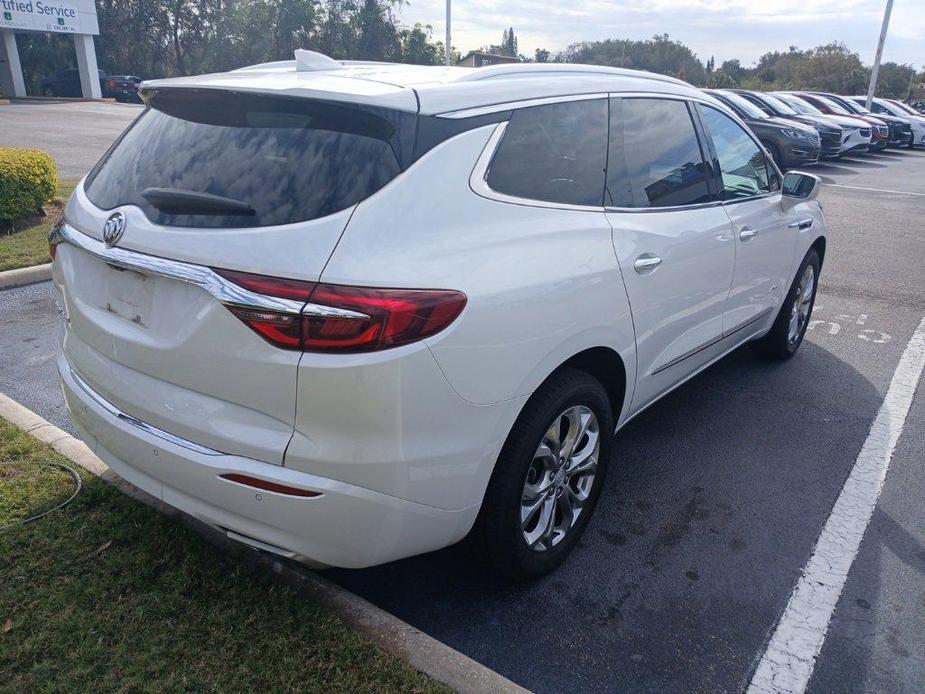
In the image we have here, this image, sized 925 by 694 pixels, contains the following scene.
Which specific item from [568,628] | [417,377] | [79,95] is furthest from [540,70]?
[79,95]

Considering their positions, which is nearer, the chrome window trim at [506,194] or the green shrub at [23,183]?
the chrome window trim at [506,194]

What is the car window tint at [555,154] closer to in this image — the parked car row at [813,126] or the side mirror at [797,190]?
the side mirror at [797,190]

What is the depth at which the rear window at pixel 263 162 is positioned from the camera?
7.31ft

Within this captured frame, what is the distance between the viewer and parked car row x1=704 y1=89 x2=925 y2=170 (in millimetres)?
16750

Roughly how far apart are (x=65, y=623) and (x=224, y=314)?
1.22 m

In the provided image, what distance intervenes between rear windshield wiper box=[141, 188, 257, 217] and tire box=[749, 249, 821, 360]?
12.9 ft

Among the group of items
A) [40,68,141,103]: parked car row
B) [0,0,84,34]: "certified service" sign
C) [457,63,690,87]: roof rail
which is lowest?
[40,68,141,103]: parked car row

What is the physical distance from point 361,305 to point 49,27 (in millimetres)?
40951

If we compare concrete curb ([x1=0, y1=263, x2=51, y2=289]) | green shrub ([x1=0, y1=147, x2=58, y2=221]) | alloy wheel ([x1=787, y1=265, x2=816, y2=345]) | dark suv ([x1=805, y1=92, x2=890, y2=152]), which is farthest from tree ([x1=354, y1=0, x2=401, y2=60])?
alloy wheel ([x1=787, y1=265, x2=816, y2=345])

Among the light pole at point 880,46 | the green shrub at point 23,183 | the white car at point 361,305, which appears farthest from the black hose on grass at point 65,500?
the light pole at point 880,46

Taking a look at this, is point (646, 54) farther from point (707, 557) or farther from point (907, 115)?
point (707, 557)

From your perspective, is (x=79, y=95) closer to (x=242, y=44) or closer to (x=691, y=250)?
(x=242, y=44)

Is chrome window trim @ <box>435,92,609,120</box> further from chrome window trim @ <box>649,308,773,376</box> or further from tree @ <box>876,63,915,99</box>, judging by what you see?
tree @ <box>876,63,915,99</box>

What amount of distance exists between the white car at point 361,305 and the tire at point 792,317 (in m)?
2.36
